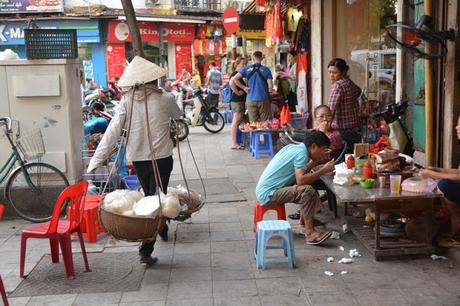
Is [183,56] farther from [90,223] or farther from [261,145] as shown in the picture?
[90,223]

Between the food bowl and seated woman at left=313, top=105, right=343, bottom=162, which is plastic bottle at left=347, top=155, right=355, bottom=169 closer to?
the food bowl

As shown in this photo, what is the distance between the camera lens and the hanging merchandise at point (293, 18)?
11883 millimetres

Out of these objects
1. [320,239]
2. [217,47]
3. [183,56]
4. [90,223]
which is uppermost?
[217,47]

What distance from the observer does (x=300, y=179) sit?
5074 mm

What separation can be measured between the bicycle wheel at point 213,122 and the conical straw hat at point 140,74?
9.76 metres

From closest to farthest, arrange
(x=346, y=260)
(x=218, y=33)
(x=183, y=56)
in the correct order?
(x=346, y=260) < (x=183, y=56) < (x=218, y=33)

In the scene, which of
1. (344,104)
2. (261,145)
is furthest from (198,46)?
(344,104)

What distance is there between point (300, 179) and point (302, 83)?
22.0 ft

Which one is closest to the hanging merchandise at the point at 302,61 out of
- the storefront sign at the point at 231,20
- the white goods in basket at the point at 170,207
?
the storefront sign at the point at 231,20

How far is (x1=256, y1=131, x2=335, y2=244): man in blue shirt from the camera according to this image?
505 cm

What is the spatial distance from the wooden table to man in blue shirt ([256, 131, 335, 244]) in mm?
233

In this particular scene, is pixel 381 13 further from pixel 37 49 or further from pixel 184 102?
pixel 184 102

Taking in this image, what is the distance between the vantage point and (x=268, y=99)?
1075 cm

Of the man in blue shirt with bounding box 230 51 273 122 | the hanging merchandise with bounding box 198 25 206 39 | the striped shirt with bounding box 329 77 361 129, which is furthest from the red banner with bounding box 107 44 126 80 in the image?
the striped shirt with bounding box 329 77 361 129
